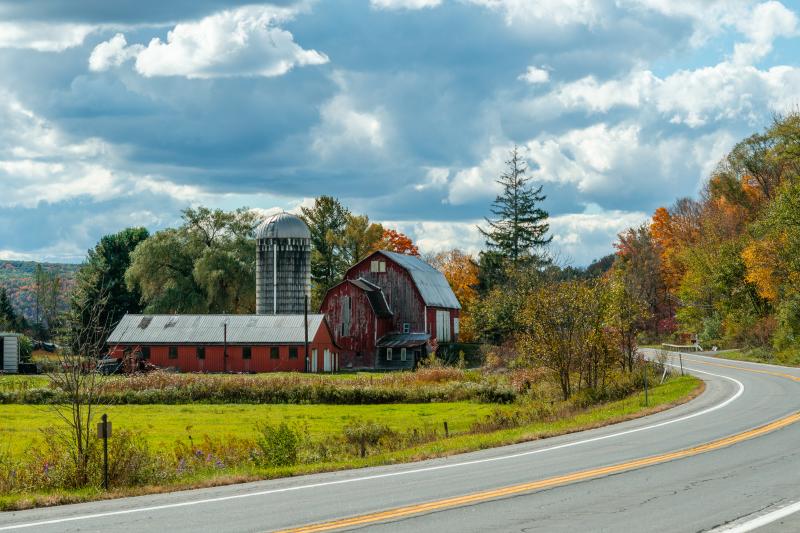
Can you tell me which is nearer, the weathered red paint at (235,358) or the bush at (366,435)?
the bush at (366,435)

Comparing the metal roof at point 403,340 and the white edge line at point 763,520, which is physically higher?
the metal roof at point 403,340

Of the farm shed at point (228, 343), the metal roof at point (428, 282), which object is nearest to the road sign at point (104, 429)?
the farm shed at point (228, 343)

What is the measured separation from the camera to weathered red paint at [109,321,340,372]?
2746 inches

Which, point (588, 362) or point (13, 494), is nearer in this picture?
point (13, 494)

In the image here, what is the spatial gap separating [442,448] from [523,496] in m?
7.32

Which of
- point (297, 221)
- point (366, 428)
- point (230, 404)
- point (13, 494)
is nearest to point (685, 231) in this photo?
point (297, 221)

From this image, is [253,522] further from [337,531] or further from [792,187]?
[792,187]

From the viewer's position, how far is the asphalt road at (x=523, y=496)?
1192 cm

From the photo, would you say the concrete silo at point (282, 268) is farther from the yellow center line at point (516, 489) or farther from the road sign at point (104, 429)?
the road sign at point (104, 429)

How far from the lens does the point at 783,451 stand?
18531 millimetres

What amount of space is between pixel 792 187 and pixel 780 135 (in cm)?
976

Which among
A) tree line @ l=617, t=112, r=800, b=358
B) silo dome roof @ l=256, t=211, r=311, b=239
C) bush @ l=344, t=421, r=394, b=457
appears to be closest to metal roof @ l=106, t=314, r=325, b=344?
silo dome roof @ l=256, t=211, r=311, b=239

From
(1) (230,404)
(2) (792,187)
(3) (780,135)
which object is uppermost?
(3) (780,135)

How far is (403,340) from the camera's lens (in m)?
76.9
